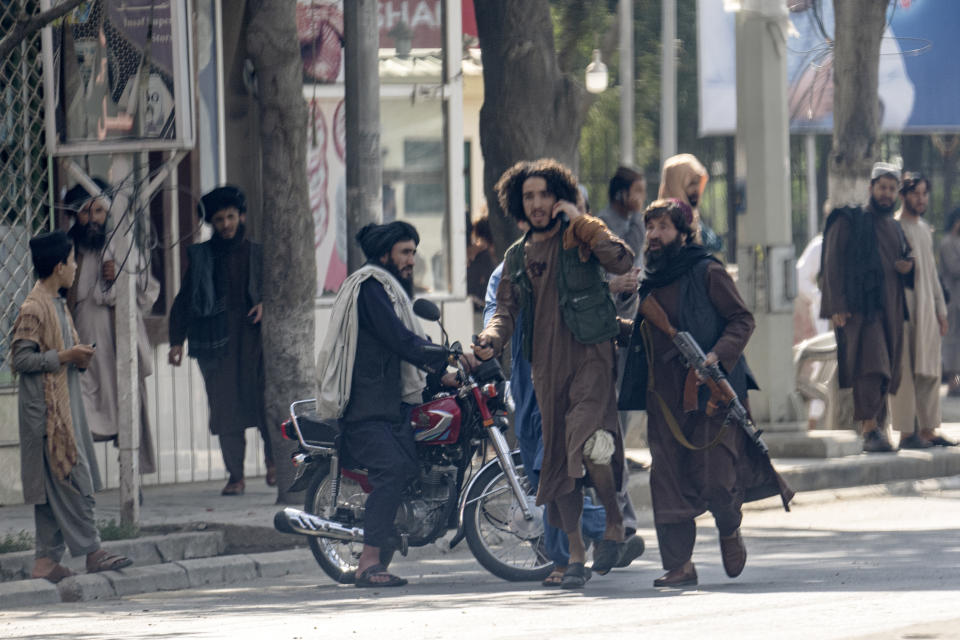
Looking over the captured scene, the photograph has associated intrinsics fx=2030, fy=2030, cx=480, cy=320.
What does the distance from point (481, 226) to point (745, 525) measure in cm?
567

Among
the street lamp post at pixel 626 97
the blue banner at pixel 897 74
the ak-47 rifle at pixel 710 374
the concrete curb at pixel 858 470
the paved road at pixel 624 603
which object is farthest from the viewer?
the blue banner at pixel 897 74

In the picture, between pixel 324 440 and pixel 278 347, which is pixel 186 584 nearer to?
pixel 324 440

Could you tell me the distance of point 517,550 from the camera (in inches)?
361

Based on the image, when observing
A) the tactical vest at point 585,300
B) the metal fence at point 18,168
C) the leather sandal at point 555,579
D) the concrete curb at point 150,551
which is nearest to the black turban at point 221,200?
the metal fence at point 18,168

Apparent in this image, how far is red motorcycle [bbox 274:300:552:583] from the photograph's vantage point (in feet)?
29.8

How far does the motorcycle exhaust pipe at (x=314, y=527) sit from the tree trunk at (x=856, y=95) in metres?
6.75

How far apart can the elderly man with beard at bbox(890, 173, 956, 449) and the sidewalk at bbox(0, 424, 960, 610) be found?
37 cm

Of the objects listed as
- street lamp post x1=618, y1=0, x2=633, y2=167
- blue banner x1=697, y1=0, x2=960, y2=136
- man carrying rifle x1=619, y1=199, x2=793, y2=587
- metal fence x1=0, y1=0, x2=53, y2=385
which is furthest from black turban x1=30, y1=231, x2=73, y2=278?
blue banner x1=697, y1=0, x2=960, y2=136

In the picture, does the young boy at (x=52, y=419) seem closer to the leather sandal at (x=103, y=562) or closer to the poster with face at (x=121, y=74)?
the leather sandal at (x=103, y=562)

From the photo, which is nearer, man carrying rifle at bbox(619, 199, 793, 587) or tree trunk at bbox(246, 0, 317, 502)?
man carrying rifle at bbox(619, 199, 793, 587)

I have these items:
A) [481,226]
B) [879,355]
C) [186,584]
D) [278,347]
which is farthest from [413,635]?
[481,226]

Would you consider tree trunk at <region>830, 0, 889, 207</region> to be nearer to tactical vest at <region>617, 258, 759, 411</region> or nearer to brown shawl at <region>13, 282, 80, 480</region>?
tactical vest at <region>617, 258, 759, 411</region>

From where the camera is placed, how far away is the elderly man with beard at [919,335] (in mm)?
13523

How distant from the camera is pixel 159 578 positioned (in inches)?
374
